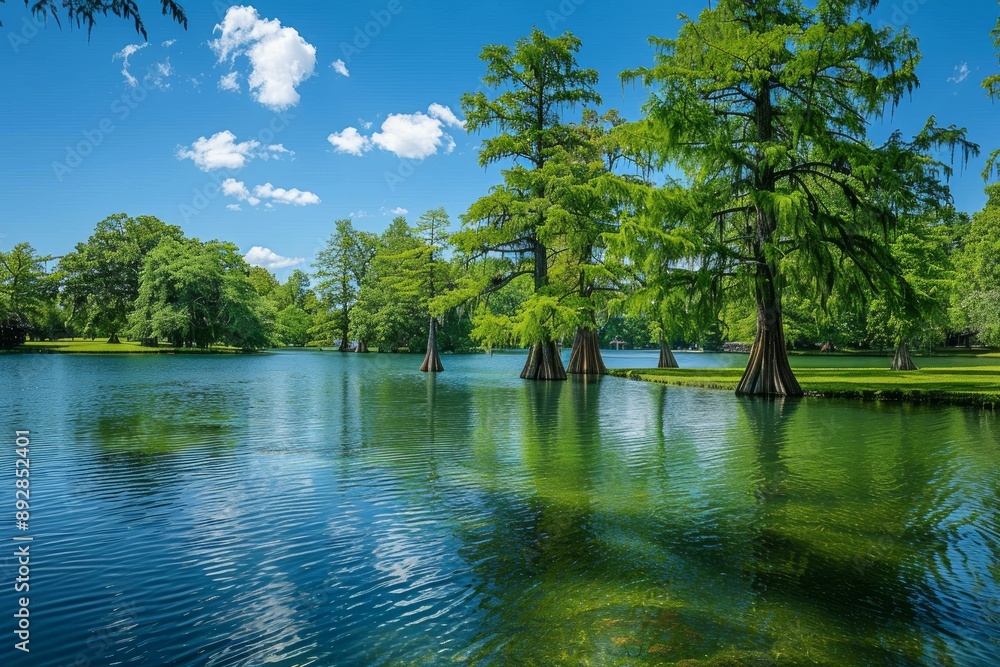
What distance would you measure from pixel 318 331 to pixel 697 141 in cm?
7314

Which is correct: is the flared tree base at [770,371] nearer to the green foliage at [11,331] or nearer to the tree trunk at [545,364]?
the tree trunk at [545,364]

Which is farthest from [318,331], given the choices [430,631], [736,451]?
[430,631]

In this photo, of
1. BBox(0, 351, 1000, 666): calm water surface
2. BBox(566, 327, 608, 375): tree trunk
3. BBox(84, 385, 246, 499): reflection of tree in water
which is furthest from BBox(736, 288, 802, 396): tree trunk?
BBox(84, 385, 246, 499): reflection of tree in water

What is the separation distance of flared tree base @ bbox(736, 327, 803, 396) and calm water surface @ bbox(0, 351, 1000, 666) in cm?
919

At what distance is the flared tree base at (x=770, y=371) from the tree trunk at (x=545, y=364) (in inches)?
450

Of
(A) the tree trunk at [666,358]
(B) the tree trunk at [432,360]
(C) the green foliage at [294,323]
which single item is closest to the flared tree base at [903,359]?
(A) the tree trunk at [666,358]

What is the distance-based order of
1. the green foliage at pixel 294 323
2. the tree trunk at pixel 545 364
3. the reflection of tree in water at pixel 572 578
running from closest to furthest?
the reflection of tree in water at pixel 572 578 < the tree trunk at pixel 545 364 < the green foliage at pixel 294 323

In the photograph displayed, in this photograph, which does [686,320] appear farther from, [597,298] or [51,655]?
[51,655]

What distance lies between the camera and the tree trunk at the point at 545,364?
33.5 metres

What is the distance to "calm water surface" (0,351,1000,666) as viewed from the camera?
4.52m

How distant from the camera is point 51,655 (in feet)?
14.2

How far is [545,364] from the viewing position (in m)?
33.7

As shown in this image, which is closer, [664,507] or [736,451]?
[664,507]

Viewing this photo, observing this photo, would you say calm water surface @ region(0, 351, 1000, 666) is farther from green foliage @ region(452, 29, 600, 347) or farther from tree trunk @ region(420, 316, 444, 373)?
tree trunk @ region(420, 316, 444, 373)
